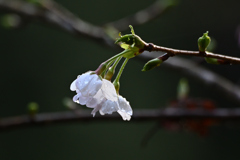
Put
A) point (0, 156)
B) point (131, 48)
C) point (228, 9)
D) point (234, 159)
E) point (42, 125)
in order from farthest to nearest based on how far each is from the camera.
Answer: point (228, 9) → point (234, 159) → point (0, 156) → point (42, 125) → point (131, 48)

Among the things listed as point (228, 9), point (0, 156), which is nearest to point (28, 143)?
point (0, 156)

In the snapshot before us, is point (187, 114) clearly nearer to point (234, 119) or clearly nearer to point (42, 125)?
point (234, 119)

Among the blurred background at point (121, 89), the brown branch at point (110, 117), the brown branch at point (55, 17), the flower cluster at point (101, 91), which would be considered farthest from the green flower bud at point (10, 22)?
the blurred background at point (121, 89)

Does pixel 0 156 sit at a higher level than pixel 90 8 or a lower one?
lower

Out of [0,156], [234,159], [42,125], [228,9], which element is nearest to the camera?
[42,125]

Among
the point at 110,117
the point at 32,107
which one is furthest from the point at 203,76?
the point at 32,107

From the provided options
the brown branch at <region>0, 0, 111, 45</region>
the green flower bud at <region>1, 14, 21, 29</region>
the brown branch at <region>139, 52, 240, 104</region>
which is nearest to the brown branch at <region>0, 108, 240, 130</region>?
the brown branch at <region>139, 52, 240, 104</region>

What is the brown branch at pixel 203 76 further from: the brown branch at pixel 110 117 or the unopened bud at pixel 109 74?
the unopened bud at pixel 109 74
